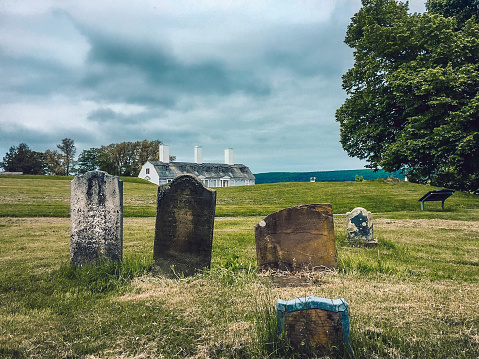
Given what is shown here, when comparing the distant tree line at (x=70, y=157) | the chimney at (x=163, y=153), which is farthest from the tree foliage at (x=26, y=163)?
the chimney at (x=163, y=153)

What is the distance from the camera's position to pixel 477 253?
8.58 meters

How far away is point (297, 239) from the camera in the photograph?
21.5ft

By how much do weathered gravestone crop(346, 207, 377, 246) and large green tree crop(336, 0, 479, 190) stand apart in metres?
5.84

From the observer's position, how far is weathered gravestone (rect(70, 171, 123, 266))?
670 cm

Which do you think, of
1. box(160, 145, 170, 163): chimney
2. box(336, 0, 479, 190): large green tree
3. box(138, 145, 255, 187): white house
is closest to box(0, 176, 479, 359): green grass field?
box(336, 0, 479, 190): large green tree

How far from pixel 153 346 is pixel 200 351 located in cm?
56

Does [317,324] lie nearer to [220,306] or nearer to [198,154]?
[220,306]

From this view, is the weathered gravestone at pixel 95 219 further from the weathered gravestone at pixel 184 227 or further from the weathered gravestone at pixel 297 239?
the weathered gravestone at pixel 297 239

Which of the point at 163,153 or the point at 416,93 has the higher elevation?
the point at 163,153

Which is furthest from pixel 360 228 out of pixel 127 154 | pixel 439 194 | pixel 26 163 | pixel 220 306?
pixel 26 163

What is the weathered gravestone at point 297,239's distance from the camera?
6520 millimetres

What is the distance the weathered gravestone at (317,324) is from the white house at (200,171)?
191ft

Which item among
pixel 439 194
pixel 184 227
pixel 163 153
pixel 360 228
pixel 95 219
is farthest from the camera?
pixel 163 153

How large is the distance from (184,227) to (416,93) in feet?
38.3
